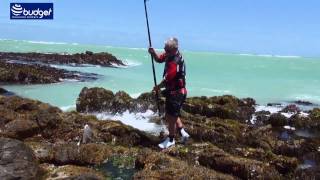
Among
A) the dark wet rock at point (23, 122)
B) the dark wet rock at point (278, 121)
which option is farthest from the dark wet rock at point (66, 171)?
the dark wet rock at point (278, 121)

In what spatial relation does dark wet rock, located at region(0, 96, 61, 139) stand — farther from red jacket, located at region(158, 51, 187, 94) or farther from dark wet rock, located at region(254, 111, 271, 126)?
dark wet rock, located at region(254, 111, 271, 126)

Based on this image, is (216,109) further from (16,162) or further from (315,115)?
(16,162)

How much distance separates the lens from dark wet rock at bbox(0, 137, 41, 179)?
802cm

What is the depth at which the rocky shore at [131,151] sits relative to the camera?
9.17 meters

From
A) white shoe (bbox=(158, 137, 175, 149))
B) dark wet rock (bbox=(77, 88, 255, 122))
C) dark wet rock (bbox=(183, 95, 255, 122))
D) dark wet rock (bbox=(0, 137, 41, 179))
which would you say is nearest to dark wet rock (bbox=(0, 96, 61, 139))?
white shoe (bbox=(158, 137, 175, 149))

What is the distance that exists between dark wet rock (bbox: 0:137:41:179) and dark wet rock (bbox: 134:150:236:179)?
1.97 m

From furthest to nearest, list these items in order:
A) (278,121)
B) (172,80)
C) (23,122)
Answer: (278,121), (23,122), (172,80)

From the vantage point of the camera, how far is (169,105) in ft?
37.0

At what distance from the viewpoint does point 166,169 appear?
9.54 metres

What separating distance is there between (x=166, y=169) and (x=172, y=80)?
7.54 ft

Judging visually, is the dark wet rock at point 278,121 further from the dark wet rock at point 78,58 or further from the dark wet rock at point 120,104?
the dark wet rock at point 78,58

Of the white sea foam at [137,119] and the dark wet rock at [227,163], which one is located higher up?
the dark wet rock at [227,163]

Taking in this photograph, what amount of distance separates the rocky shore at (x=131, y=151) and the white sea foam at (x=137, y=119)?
0.63 meters

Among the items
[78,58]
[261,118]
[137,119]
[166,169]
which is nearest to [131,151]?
[166,169]
